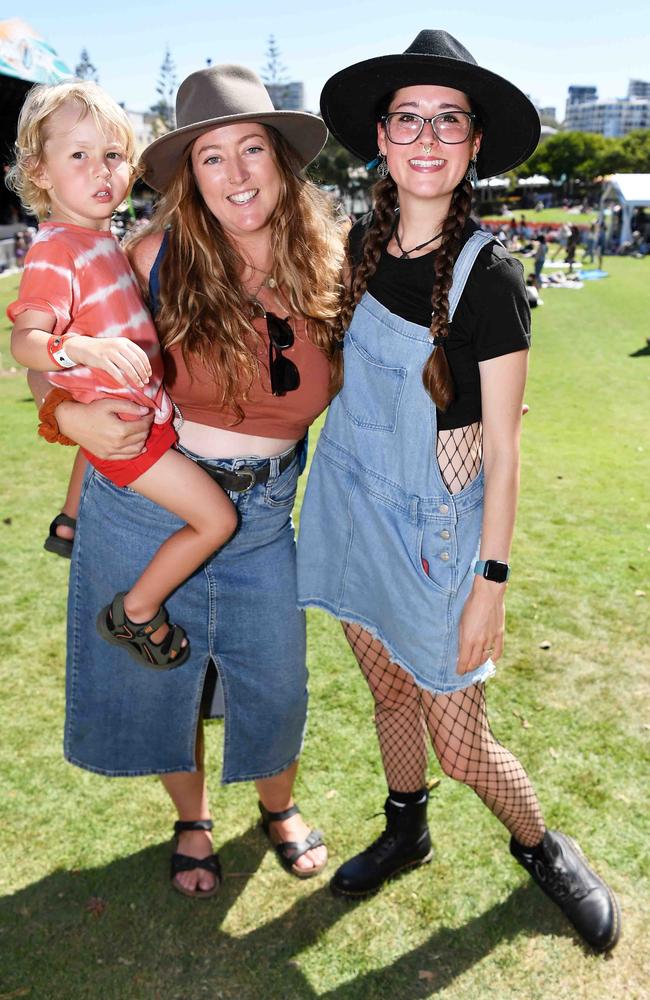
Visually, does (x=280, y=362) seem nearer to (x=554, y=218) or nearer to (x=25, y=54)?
(x=25, y=54)

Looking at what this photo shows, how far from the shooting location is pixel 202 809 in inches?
122

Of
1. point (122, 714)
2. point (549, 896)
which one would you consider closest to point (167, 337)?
point (122, 714)

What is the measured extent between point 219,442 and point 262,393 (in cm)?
20

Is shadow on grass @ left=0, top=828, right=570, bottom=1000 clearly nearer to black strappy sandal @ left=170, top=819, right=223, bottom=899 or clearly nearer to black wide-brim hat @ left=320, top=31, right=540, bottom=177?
black strappy sandal @ left=170, top=819, right=223, bottom=899

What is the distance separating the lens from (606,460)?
293 inches

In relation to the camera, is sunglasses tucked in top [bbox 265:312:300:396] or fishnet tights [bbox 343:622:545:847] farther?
fishnet tights [bbox 343:622:545:847]

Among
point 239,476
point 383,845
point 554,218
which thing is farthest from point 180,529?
point 554,218

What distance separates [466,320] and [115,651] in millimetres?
1539

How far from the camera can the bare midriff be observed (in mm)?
2473

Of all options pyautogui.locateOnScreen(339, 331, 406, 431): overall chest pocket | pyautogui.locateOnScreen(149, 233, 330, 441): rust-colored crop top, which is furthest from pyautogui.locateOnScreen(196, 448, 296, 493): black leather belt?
pyautogui.locateOnScreen(339, 331, 406, 431): overall chest pocket

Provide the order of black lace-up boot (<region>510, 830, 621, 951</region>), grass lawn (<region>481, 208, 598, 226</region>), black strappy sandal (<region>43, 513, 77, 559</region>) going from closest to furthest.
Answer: black lace-up boot (<region>510, 830, 621, 951</region>) → black strappy sandal (<region>43, 513, 77, 559</region>) → grass lawn (<region>481, 208, 598, 226</region>)

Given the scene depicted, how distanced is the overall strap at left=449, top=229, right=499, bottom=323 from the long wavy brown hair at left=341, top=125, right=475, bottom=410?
12 mm

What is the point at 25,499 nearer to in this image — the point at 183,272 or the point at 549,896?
the point at 183,272

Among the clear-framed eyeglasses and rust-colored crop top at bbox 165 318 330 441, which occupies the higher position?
the clear-framed eyeglasses
